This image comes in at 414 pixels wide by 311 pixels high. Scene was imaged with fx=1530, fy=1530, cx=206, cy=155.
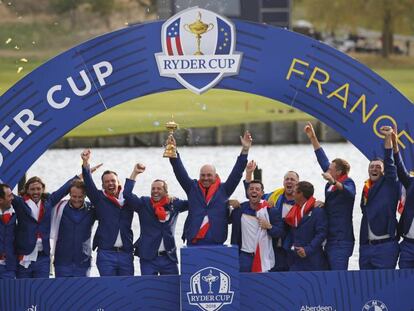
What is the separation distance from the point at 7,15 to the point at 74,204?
144ft

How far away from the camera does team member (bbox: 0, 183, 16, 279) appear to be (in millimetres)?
15930

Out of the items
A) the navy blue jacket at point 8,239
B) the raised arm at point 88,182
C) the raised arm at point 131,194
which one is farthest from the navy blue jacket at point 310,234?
the navy blue jacket at point 8,239

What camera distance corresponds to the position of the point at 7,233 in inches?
630

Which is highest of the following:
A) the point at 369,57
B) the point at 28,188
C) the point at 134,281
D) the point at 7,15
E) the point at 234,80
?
the point at 369,57

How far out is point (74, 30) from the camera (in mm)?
65062

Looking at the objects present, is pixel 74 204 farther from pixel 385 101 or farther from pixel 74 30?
pixel 74 30

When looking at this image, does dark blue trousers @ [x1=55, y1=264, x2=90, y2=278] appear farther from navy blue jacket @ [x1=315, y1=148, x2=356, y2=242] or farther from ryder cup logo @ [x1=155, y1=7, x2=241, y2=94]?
navy blue jacket @ [x1=315, y1=148, x2=356, y2=242]

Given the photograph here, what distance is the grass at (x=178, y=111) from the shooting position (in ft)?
160

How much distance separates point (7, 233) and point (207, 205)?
2118 millimetres

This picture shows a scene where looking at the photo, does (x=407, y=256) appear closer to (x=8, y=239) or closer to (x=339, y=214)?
(x=339, y=214)

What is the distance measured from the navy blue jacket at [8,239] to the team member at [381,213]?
3.67 meters

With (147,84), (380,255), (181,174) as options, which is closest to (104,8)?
(147,84)

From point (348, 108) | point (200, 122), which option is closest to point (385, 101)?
point (348, 108)

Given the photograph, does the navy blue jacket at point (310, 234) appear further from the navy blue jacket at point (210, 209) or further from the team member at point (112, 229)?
the team member at point (112, 229)
